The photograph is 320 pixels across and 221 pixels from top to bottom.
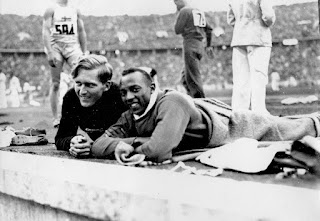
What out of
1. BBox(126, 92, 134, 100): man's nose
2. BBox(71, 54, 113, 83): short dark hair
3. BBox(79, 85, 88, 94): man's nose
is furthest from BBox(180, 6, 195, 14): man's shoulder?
BBox(79, 85, 88, 94): man's nose

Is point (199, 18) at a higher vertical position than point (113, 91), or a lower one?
higher

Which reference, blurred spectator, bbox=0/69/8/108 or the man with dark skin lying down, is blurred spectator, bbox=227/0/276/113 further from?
blurred spectator, bbox=0/69/8/108

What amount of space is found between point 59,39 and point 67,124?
58 cm

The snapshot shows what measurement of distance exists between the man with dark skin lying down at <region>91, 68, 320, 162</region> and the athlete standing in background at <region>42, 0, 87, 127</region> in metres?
0.66

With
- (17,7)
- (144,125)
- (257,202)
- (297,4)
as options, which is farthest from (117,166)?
(17,7)

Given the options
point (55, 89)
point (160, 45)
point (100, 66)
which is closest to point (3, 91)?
point (55, 89)

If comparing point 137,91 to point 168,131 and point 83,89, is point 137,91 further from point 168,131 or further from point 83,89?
point 83,89

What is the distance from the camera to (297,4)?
257 cm

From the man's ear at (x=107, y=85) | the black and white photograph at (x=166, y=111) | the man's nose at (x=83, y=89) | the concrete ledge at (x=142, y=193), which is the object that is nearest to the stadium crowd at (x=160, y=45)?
the black and white photograph at (x=166, y=111)

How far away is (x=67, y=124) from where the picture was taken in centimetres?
374

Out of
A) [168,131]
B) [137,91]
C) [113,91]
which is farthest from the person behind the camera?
[113,91]

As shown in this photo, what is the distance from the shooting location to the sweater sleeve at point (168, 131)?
3.01 meters

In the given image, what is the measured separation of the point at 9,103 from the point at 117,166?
150 cm

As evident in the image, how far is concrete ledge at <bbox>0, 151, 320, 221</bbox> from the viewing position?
7.36 feet
